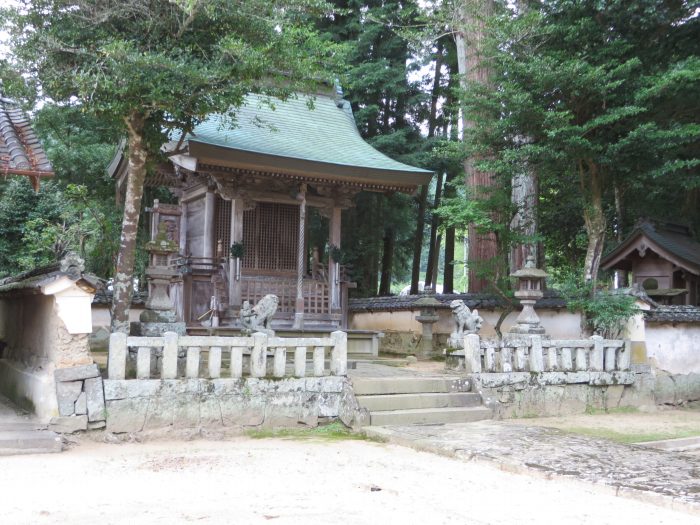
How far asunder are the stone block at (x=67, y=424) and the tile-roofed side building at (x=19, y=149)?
3.05m

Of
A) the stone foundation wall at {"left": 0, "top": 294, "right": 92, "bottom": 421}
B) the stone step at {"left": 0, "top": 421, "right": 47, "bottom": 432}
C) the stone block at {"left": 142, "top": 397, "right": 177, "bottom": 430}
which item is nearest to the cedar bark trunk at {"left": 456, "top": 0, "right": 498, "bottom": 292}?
the stone block at {"left": 142, "top": 397, "right": 177, "bottom": 430}

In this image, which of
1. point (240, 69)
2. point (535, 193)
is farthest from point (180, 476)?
point (535, 193)

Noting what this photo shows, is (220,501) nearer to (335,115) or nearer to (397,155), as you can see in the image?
(335,115)

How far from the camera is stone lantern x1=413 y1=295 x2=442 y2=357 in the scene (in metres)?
15.3

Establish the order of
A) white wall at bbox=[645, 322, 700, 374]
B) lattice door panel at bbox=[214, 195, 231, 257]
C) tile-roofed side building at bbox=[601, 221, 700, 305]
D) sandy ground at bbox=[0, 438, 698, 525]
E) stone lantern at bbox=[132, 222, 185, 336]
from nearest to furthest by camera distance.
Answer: sandy ground at bbox=[0, 438, 698, 525]
stone lantern at bbox=[132, 222, 185, 336]
white wall at bbox=[645, 322, 700, 374]
tile-roofed side building at bbox=[601, 221, 700, 305]
lattice door panel at bbox=[214, 195, 231, 257]

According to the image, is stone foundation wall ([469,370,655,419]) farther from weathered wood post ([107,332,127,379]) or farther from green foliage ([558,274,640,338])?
weathered wood post ([107,332,127,379])

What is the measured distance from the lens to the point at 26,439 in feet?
23.6

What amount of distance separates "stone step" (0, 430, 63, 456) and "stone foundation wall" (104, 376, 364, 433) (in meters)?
0.73

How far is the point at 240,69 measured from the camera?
9.05 metres

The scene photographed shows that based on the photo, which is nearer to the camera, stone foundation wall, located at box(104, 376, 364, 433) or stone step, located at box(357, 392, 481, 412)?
stone foundation wall, located at box(104, 376, 364, 433)

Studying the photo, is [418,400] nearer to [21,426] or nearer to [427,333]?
[21,426]

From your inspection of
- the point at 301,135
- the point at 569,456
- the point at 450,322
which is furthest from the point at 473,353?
the point at 301,135

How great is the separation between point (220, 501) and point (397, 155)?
56.5 ft

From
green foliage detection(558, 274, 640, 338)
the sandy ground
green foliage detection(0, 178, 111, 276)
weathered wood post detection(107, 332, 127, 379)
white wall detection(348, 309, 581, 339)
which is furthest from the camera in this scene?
green foliage detection(0, 178, 111, 276)
